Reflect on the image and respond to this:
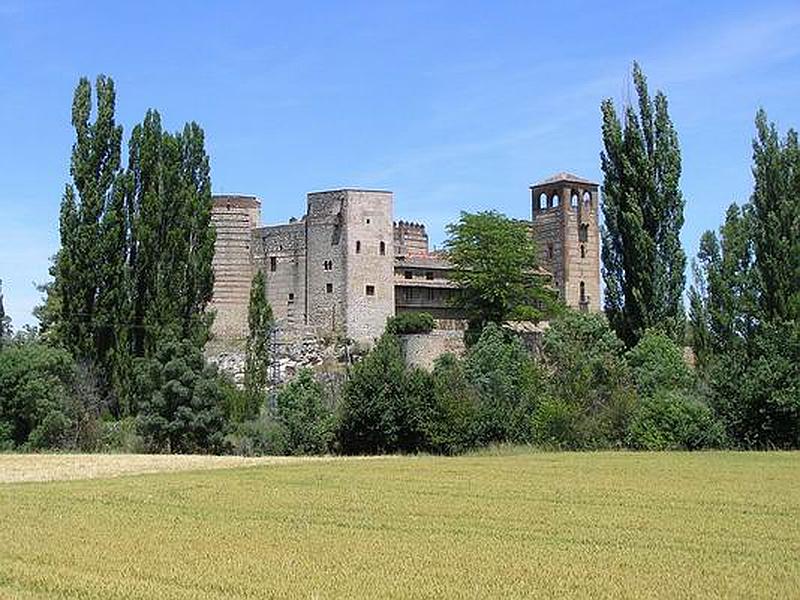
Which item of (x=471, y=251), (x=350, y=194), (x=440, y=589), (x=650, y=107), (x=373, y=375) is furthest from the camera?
(x=471, y=251)

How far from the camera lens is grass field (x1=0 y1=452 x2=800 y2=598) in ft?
39.3

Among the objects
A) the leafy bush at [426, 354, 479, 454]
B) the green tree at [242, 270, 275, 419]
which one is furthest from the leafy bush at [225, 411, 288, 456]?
the leafy bush at [426, 354, 479, 454]

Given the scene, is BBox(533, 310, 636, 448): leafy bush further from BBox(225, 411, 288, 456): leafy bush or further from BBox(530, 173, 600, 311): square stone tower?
BBox(530, 173, 600, 311): square stone tower

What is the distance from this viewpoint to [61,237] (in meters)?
40.2

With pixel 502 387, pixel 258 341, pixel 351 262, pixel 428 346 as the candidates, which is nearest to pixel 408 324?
pixel 428 346

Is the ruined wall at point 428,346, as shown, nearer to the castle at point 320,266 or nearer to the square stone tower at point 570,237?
the castle at point 320,266

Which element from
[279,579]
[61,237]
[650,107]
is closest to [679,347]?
[650,107]

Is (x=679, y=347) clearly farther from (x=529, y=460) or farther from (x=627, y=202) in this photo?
(x=529, y=460)

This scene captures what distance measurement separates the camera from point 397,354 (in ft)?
135

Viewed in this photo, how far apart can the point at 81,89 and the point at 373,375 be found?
14172mm

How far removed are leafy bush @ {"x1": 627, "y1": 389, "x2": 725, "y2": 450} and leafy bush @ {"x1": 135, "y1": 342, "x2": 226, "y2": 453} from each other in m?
13.4

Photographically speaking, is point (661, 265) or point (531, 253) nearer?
point (661, 265)

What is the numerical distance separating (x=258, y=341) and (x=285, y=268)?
8346 millimetres

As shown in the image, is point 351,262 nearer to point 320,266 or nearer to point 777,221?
point 320,266
